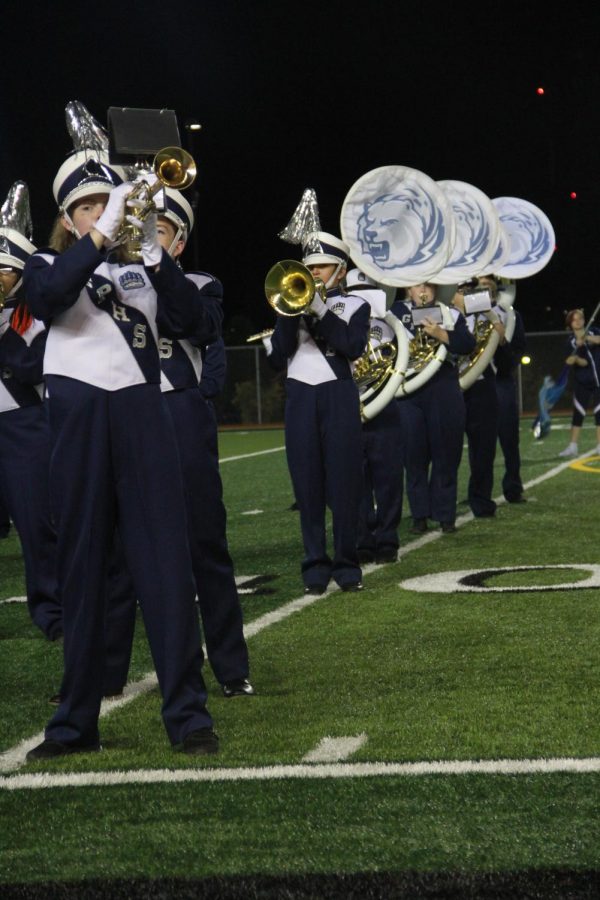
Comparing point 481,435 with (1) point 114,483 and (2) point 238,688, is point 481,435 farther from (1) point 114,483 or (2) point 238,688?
(1) point 114,483

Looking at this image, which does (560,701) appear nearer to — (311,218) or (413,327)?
(311,218)

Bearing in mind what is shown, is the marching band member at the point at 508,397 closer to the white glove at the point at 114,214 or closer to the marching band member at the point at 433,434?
the marching band member at the point at 433,434

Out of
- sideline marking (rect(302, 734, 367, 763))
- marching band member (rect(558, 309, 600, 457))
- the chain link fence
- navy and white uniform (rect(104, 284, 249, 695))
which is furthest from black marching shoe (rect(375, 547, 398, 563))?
the chain link fence

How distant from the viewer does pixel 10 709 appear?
15.8ft

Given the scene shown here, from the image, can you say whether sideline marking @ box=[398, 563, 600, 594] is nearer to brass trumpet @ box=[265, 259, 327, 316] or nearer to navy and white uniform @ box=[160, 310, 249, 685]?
brass trumpet @ box=[265, 259, 327, 316]

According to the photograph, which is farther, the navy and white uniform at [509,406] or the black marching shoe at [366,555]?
the navy and white uniform at [509,406]

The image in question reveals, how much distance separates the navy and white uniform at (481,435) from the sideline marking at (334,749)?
641cm

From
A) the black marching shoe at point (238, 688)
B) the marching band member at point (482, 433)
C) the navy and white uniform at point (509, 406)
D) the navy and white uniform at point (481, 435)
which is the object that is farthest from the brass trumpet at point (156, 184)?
the navy and white uniform at point (509, 406)

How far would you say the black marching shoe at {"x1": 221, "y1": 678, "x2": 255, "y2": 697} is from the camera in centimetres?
489

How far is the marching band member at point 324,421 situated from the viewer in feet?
→ 23.1

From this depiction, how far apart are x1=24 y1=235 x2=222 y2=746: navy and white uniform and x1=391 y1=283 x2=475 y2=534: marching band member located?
223 inches

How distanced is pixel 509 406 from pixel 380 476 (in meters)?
3.49

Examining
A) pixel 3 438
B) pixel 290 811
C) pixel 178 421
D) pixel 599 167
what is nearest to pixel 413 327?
pixel 3 438

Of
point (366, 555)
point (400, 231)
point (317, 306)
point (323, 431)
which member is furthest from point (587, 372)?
point (317, 306)
